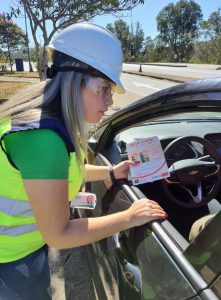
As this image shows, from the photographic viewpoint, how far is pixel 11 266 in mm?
1716

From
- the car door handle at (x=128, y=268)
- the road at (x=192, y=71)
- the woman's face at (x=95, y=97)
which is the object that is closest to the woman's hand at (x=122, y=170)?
the car door handle at (x=128, y=268)

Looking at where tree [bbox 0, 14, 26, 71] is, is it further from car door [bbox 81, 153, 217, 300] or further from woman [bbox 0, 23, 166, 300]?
woman [bbox 0, 23, 166, 300]

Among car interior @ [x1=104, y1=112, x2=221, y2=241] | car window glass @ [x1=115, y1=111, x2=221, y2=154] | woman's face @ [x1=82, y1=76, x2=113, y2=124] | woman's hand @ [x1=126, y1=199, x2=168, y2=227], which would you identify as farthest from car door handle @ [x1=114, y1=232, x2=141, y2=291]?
car window glass @ [x1=115, y1=111, x2=221, y2=154]

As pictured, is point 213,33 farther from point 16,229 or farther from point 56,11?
point 16,229

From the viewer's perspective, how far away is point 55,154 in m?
1.36

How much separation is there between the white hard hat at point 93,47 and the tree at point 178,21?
77926 millimetres

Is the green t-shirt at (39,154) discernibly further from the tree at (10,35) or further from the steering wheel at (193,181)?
the tree at (10,35)

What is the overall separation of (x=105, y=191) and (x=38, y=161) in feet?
3.53

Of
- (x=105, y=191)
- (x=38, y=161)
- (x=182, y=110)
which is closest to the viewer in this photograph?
(x=38, y=161)

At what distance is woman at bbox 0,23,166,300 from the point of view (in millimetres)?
1377

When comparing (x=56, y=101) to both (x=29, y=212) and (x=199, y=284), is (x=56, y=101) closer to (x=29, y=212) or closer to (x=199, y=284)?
(x=29, y=212)

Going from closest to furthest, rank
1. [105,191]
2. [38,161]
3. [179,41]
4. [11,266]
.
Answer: [38,161]
[11,266]
[105,191]
[179,41]

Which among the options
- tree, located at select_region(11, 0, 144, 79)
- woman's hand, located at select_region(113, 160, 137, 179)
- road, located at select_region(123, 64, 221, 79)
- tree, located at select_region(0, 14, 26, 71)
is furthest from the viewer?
tree, located at select_region(0, 14, 26, 71)

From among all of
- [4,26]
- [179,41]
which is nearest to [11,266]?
[4,26]
